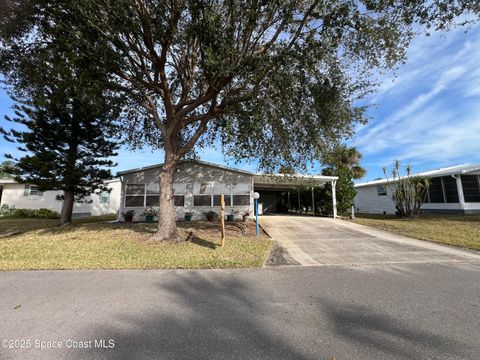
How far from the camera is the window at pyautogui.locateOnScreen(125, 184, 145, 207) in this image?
52.5 ft

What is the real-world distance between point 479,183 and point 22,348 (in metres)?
23.2

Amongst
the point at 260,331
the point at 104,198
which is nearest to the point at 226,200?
the point at 260,331

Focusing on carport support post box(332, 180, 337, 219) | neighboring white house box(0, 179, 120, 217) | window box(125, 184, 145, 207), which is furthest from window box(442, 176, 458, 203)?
neighboring white house box(0, 179, 120, 217)

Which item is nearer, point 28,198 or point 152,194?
point 152,194

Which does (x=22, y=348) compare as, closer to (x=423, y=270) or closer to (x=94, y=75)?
(x=423, y=270)

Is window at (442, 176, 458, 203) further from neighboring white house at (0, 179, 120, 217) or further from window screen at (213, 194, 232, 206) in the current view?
neighboring white house at (0, 179, 120, 217)

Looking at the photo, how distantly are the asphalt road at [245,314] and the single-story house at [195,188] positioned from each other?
35.0ft

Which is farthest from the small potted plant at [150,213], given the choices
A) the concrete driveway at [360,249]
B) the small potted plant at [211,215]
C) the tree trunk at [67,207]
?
the concrete driveway at [360,249]

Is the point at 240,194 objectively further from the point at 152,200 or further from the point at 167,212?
the point at 167,212

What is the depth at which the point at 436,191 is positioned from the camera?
61.8 feet

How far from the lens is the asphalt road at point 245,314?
→ 2701 millimetres

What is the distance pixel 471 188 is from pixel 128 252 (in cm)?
2115

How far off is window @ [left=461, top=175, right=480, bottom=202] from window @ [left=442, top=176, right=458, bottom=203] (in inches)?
18.5

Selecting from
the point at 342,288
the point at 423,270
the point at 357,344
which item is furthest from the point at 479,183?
the point at 357,344
